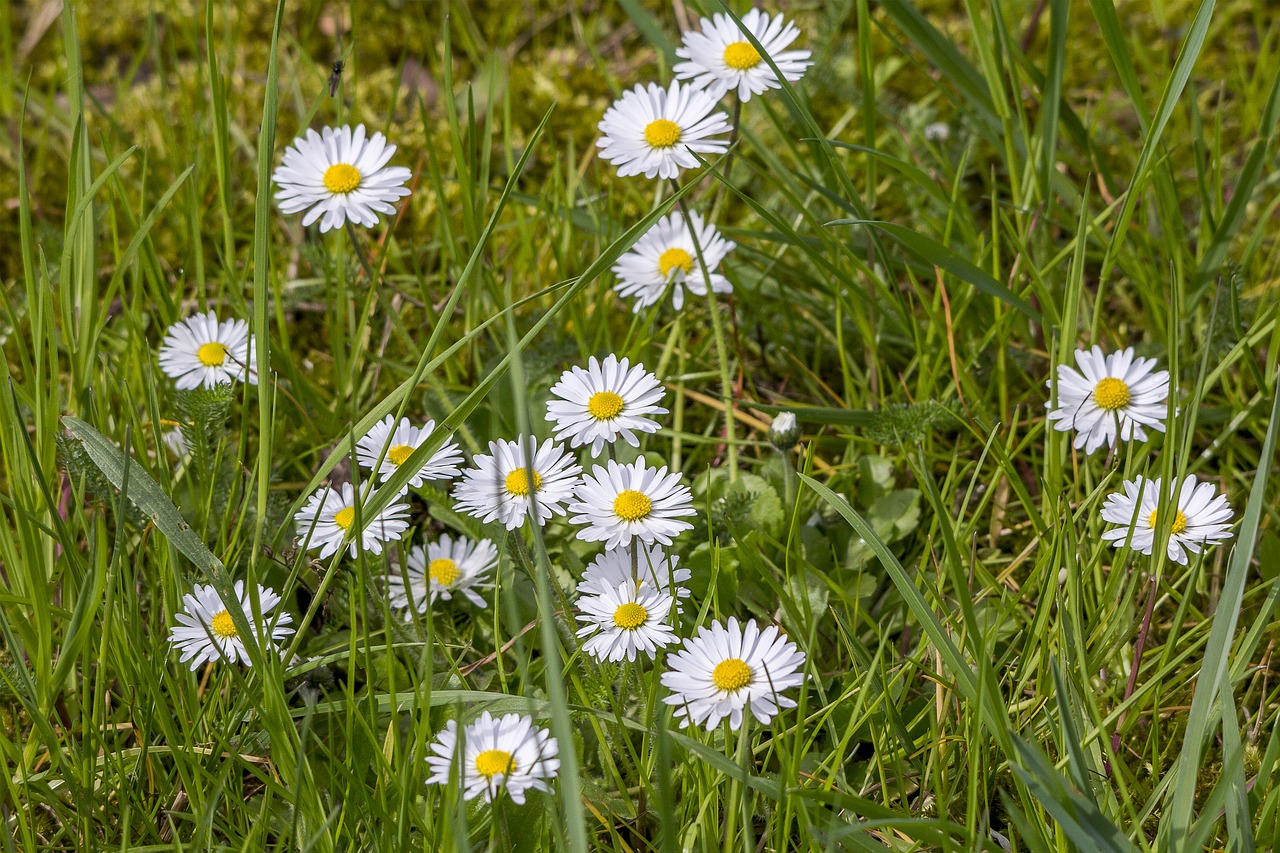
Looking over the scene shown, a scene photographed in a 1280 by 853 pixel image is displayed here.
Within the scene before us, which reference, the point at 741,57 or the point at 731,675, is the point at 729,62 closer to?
the point at 741,57

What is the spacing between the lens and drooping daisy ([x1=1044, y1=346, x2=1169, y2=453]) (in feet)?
5.47

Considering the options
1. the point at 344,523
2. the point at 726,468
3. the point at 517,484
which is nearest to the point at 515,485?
the point at 517,484

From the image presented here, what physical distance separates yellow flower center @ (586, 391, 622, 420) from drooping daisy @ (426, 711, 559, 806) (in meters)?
0.45

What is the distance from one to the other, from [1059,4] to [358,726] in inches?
69.1

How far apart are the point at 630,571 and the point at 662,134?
0.78 metres

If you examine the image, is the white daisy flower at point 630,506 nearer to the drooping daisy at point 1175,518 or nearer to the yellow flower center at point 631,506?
the yellow flower center at point 631,506

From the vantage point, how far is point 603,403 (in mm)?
1562

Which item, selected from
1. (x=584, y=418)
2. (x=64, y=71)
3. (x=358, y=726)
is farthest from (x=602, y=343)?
(x=64, y=71)

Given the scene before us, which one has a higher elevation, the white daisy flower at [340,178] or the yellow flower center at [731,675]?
the white daisy flower at [340,178]

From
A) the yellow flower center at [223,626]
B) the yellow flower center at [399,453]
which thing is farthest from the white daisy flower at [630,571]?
the yellow flower center at [223,626]

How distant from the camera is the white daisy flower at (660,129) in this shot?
5.90 ft

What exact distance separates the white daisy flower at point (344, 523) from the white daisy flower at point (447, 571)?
0.31 feet

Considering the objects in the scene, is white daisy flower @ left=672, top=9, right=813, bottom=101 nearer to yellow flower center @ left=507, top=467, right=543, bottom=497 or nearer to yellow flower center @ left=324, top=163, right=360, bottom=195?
yellow flower center @ left=324, top=163, right=360, bottom=195

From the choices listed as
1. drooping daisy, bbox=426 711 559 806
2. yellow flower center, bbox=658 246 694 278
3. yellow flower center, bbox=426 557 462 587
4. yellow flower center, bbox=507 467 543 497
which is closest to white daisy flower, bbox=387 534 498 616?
yellow flower center, bbox=426 557 462 587
